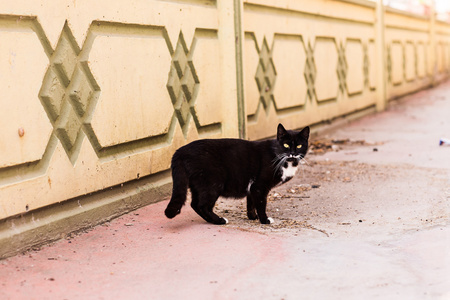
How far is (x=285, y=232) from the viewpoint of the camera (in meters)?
4.41

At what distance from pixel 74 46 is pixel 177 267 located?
1715mm

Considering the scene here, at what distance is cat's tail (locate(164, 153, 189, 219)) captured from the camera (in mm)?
4262

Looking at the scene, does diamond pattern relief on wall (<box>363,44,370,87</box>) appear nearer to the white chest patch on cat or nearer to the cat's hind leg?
Answer: the white chest patch on cat

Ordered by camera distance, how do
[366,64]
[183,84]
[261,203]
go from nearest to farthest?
[261,203], [183,84], [366,64]

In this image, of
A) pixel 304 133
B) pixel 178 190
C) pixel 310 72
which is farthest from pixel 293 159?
pixel 310 72

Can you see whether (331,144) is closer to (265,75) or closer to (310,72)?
(310,72)

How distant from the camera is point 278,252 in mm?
3883

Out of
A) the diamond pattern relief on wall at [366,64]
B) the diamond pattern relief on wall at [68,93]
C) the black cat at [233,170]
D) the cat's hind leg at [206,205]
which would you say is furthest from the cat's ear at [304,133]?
the diamond pattern relief on wall at [366,64]

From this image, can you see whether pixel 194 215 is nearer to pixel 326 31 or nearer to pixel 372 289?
pixel 372 289

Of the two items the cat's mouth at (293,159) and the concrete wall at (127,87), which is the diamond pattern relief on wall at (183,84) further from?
the cat's mouth at (293,159)

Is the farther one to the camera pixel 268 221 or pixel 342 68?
pixel 342 68

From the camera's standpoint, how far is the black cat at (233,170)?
4.39 metres

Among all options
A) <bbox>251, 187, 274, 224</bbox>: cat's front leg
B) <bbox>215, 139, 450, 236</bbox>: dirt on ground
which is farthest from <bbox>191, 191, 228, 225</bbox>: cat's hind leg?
<bbox>251, 187, 274, 224</bbox>: cat's front leg

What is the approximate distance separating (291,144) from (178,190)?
0.96 meters
